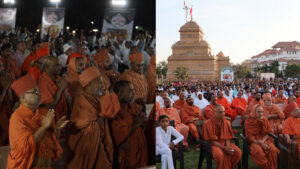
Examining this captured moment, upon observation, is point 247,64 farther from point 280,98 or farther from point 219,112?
point 219,112

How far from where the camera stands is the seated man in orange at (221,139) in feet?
11.1

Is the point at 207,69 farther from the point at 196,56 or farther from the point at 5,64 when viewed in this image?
the point at 5,64

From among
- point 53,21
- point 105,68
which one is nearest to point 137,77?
point 105,68

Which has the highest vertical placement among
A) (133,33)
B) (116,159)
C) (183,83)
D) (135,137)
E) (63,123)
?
(133,33)

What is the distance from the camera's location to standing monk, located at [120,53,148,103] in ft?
9.37

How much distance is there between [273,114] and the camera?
4.25 m

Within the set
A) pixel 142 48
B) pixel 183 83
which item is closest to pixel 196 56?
pixel 183 83

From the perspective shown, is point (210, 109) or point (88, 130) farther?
point (210, 109)

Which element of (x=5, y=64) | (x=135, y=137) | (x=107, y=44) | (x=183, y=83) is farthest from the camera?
(x=183, y=83)

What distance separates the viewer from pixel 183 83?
16.2ft

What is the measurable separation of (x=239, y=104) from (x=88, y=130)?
3.04 meters

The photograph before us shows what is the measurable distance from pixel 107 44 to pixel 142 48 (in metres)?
0.39

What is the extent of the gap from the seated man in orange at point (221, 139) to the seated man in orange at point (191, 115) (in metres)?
0.79

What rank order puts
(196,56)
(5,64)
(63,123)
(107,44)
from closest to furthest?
(5,64) < (63,123) < (107,44) < (196,56)
